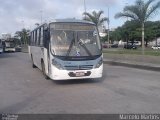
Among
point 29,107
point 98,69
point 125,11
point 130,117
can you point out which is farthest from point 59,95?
point 125,11

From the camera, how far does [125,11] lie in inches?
1335

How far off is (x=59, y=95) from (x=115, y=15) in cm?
2454

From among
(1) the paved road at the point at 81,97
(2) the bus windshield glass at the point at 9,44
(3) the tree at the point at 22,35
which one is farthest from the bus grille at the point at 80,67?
(3) the tree at the point at 22,35

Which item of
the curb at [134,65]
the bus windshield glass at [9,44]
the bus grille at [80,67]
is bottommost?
the curb at [134,65]

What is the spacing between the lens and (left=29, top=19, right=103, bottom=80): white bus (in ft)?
42.9

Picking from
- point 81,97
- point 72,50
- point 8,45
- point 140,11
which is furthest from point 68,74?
point 8,45

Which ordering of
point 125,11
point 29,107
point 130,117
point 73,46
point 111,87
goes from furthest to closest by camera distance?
point 125,11 → point 73,46 → point 111,87 → point 29,107 → point 130,117

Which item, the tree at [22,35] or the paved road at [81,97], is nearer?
the paved road at [81,97]

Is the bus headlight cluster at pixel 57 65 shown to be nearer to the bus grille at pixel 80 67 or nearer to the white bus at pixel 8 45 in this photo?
the bus grille at pixel 80 67

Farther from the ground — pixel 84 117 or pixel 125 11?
pixel 125 11

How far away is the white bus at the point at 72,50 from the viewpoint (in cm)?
1308

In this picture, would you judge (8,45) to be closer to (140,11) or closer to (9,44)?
(9,44)

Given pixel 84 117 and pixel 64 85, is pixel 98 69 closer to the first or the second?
pixel 64 85

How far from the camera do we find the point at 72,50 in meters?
13.3
